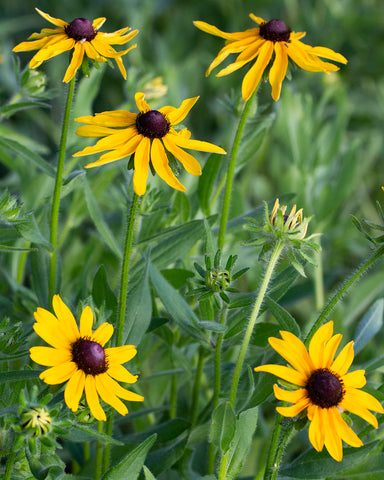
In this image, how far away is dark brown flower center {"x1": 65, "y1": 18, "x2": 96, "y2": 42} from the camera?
0.68 meters

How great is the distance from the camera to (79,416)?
567 mm

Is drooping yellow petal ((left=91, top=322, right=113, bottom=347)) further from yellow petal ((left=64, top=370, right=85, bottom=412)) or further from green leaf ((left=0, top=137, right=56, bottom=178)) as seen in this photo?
green leaf ((left=0, top=137, right=56, bottom=178))

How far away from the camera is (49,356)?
547mm

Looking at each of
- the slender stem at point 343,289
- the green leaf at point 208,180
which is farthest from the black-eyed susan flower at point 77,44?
the slender stem at point 343,289

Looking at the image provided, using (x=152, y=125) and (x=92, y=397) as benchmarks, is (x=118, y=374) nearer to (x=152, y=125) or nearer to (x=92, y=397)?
(x=92, y=397)

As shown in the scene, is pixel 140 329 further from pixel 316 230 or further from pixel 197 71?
pixel 197 71

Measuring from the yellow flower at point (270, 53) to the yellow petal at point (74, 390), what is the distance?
32 cm

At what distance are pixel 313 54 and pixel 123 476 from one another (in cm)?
48

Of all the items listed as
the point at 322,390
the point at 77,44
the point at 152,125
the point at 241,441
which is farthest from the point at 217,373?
the point at 77,44

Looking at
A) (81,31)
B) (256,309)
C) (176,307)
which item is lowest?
(176,307)

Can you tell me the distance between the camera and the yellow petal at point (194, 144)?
1.97ft

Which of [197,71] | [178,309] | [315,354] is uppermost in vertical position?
[315,354]

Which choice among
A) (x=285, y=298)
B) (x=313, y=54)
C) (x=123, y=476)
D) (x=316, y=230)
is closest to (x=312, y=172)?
(x=316, y=230)

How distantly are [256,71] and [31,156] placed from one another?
0.99ft
